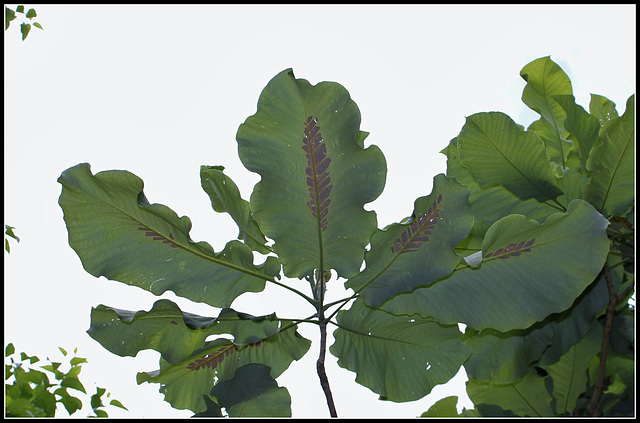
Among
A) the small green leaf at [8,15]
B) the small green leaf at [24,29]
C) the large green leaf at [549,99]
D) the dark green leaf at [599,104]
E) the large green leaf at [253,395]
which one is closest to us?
the large green leaf at [253,395]

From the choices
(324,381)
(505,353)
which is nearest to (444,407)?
(505,353)

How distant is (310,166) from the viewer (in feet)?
3.36

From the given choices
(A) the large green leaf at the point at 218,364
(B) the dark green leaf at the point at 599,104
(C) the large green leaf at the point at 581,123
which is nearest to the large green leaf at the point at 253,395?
(A) the large green leaf at the point at 218,364

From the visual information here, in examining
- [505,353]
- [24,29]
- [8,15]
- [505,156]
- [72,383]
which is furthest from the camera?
[24,29]

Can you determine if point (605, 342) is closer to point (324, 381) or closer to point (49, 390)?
point (324, 381)

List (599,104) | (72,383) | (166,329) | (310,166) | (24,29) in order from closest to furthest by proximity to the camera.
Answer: (310,166) → (166,329) → (72,383) → (599,104) → (24,29)

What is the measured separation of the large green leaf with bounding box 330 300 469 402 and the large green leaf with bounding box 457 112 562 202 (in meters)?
0.39

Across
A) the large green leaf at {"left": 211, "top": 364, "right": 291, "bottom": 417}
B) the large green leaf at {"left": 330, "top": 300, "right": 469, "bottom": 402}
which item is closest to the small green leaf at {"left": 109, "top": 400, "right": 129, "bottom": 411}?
the large green leaf at {"left": 211, "top": 364, "right": 291, "bottom": 417}

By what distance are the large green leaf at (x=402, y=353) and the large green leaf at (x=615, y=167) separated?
48 centimetres

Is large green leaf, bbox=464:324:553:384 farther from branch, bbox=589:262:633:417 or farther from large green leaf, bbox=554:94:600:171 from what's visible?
large green leaf, bbox=554:94:600:171

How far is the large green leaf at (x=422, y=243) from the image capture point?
40.2 inches

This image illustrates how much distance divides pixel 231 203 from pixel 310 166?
0.30 metres

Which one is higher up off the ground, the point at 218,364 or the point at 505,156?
the point at 505,156

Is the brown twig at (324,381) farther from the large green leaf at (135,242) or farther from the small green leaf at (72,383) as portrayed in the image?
the small green leaf at (72,383)
